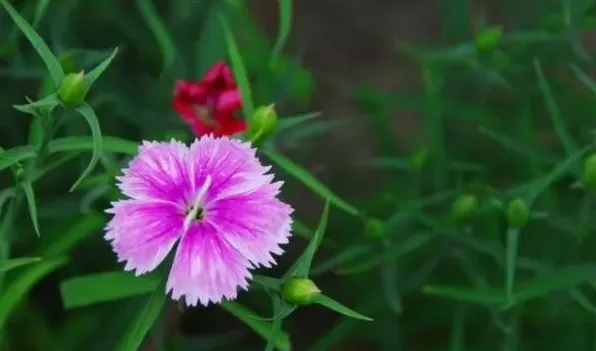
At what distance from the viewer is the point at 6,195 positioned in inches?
35.1

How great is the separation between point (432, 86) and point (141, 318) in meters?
0.56

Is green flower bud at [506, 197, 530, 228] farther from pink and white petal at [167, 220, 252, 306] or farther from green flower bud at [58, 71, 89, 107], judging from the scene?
green flower bud at [58, 71, 89, 107]

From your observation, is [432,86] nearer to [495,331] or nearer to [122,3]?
[495,331]

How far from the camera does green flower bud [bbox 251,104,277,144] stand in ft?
2.93

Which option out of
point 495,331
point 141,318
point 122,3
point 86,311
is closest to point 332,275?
point 495,331

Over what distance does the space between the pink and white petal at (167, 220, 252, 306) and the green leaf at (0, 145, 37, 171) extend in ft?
0.56

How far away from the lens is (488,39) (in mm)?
1129

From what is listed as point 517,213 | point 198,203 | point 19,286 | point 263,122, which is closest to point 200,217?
point 198,203

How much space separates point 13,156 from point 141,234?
0.50ft

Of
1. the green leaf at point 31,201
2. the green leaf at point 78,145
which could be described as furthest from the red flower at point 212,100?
the green leaf at point 31,201

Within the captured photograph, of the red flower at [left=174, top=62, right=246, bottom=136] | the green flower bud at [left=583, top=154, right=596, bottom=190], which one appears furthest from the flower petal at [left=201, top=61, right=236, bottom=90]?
the green flower bud at [left=583, top=154, right=596, bottom=190]

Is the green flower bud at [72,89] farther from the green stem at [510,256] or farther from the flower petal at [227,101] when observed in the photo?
the green stem at [510,256]

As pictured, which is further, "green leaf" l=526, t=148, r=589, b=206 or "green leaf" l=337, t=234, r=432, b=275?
"green leaf" l=337, t=234, r=432, b=275

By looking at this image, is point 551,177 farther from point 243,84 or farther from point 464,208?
point 243,84
